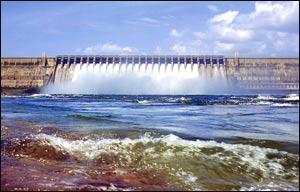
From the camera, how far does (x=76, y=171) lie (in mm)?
7121

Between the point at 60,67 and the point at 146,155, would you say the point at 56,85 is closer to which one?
the point at 60,67

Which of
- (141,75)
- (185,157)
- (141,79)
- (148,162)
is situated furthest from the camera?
(141,75)

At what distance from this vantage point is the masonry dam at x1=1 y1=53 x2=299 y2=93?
305ft

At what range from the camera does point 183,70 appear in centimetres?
9331

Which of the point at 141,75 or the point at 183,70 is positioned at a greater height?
the point at 183,70

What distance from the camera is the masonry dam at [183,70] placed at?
9300 cm

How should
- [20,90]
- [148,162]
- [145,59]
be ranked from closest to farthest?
[148,162] < [20,90] < [145,59]

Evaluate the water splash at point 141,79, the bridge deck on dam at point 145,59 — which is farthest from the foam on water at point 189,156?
the bridge deck on dam at point 145,59

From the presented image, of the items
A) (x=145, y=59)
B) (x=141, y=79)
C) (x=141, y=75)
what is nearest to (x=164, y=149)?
(x=141, y=79)

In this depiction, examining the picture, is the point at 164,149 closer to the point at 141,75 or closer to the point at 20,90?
the point at 141,75

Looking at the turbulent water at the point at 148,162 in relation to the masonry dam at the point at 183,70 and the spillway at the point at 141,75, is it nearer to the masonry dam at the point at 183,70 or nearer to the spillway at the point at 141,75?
the spillway at the point at 141,75

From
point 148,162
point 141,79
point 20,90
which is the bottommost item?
point 20,90

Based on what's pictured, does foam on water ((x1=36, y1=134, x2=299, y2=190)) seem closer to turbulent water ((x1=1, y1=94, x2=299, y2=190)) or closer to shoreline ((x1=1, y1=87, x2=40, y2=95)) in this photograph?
turbulent water ((x1=1, y1=94, x2=299, y2=190))

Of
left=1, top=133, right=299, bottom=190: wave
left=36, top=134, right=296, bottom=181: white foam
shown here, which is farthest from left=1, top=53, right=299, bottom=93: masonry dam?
left=1, top=133, right=299, bottom=190: wave
